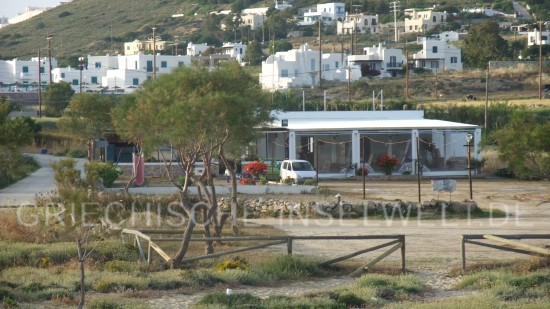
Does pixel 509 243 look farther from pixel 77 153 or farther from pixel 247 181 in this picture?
pixel 77 153

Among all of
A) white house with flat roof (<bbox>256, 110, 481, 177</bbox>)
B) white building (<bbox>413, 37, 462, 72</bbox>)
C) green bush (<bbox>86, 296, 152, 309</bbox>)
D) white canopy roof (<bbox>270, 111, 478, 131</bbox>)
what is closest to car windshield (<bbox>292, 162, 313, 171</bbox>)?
white canopy roof (<bbox>270, 111, 478, 131</bbox>)

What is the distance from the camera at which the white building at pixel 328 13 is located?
178 meters

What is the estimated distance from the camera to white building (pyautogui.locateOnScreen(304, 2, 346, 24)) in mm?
178375

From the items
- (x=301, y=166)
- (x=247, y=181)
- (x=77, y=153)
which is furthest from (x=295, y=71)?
(x=247, y=181)

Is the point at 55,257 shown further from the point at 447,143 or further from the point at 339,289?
the point at 447,143

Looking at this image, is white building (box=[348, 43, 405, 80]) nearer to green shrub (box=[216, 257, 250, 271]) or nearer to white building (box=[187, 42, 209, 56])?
white building (box=[187, 42, 209, 56])

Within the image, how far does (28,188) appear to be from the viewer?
1528 inches

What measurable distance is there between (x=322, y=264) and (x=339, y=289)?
2.41m

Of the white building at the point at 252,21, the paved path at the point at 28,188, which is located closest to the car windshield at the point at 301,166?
the paved path at the point at 28,188

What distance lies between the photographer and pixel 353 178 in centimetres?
4638

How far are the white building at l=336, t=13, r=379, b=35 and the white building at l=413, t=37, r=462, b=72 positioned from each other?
4430cm

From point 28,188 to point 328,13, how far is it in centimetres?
14738

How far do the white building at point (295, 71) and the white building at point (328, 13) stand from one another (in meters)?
75.8

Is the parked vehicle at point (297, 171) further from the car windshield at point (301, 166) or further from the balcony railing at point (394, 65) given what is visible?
the balcony railing at point (394, 65)
